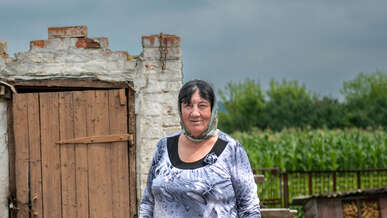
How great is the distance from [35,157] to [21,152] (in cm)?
17

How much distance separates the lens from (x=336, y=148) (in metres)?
14.0

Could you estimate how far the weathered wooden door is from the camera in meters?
4.86

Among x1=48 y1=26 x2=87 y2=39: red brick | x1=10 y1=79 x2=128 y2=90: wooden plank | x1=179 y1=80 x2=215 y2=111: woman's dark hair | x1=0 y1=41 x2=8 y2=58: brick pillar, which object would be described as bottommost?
x1=179 y1=80 x2=215 y2=111: woman's dark hair

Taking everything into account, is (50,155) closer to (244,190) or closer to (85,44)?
(85,44)

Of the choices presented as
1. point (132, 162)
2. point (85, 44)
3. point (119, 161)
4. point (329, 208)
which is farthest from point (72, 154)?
point (329, 208)

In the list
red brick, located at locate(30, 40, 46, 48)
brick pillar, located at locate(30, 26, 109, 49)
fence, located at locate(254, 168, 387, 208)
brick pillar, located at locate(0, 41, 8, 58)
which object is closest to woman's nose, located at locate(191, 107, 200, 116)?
brick pillar, located at locate(30, 26, 109, 49)

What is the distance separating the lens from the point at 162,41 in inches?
196

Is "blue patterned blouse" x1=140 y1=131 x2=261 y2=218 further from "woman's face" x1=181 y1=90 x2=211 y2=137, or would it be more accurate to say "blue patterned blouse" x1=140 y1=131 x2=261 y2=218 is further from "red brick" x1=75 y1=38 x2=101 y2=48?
"red brick" x1=75 y1=38 x2=101 y2=48

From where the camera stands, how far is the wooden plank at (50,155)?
4.88 meters

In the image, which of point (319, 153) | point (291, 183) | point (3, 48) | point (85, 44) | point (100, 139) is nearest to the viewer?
point (100, 139)

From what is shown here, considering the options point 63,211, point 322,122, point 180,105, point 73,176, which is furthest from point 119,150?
point 322,122

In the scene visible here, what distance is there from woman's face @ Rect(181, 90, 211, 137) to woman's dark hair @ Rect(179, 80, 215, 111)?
2 centimetres

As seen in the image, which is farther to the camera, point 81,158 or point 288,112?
point 288,112

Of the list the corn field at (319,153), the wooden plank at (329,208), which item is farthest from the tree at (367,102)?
the wooden plank at (329,208)
